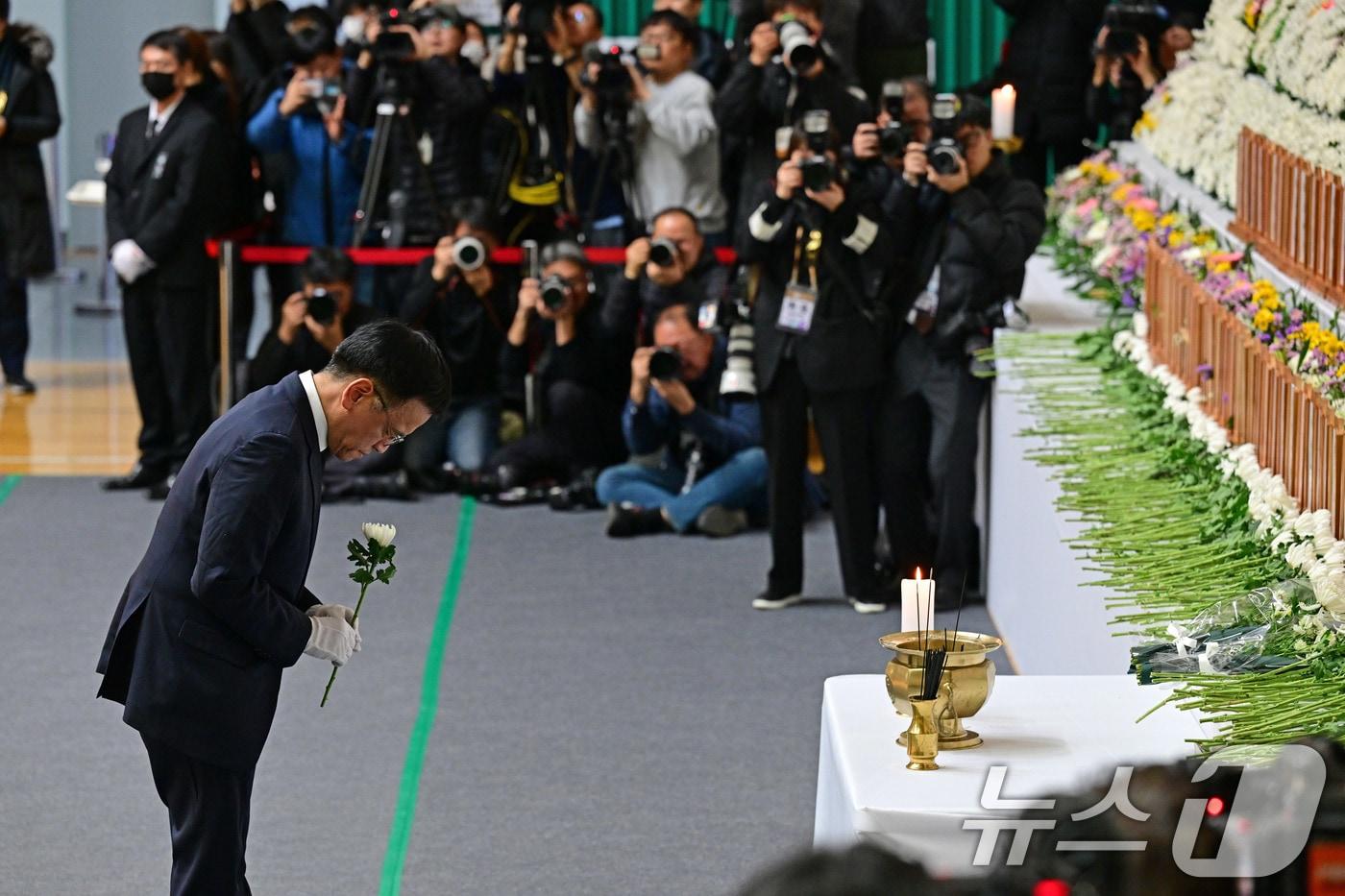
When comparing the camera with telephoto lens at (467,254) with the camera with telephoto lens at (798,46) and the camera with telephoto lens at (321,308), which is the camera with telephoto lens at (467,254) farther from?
the camera with telephoto lens at (798,46)

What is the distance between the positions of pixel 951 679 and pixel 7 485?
229 inches

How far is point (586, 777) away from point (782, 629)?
4.57 ft

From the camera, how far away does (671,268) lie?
7.04m

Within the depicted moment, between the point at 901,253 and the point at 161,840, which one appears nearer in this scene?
the point at 161,840

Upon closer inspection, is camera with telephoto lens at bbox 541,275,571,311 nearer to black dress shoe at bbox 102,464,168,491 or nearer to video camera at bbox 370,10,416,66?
video camera at bbox 370,10,416,66

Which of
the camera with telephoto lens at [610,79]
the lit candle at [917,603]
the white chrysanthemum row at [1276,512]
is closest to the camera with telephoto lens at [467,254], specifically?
the camera with telephoto lens at [610,79]

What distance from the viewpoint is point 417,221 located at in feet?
26.0

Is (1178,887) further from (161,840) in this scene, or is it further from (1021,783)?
(161,840)

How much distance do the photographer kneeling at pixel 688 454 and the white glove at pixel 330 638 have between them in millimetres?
3772

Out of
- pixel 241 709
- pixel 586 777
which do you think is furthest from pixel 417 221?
pixel 241 709

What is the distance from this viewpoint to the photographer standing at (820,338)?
5.89 metres

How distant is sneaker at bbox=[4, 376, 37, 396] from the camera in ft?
31.3

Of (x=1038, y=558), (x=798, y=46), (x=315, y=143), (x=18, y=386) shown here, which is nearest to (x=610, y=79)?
(x=798, y=46)

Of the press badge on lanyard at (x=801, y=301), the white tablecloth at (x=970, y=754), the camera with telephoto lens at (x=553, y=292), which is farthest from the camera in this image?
the camera with telephoto lens at (x=553, y=292)
